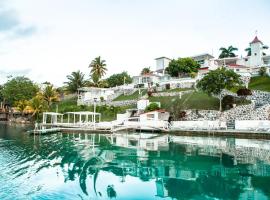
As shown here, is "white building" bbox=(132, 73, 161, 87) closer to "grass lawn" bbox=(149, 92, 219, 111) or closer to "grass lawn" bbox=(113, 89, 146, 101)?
"grass lawn" bbox=(113, 89, 146, 101)

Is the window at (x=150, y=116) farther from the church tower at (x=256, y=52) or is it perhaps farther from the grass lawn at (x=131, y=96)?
the church tower at (x=256, y=52)

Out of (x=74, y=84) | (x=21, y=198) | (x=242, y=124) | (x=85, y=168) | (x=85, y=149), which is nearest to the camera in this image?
(x=21, y=198)

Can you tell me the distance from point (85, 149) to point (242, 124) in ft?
66.5

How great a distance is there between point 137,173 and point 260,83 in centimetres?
4210

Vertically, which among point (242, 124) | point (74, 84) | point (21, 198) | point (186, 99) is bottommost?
point (21, 198)

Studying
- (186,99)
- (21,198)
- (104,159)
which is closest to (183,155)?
(104,159)

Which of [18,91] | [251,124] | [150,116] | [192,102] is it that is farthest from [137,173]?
[18,91]

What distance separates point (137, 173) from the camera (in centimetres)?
1862

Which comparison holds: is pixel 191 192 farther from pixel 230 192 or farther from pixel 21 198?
pixel 21 198

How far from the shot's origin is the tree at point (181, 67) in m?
67.0

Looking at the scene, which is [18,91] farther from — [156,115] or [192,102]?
[192,102]

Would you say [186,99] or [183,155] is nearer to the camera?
[183,155]

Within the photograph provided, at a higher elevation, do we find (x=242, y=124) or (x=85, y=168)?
(x=242, y=124)

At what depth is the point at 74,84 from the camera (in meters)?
78.1
